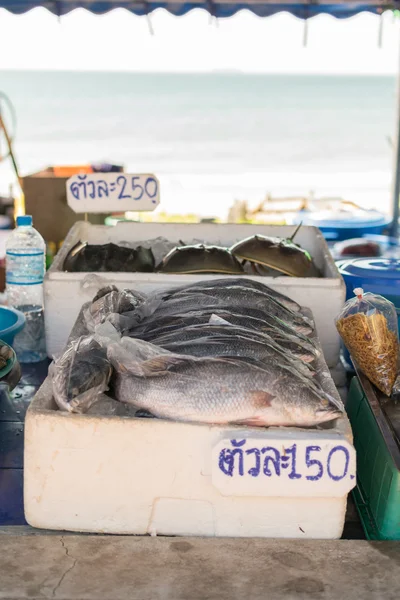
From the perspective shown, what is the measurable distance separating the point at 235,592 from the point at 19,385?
1365 mm

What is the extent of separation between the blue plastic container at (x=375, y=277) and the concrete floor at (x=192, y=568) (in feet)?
4.03

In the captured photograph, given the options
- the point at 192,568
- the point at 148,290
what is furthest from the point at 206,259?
the point at 192,568

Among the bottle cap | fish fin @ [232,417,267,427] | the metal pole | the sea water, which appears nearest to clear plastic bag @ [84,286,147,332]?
fish fin @ [232,417,267,427]

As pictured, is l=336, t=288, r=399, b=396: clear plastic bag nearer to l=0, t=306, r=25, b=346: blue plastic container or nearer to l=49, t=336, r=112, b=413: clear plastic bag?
l=49, t=336, r=112, b=413: clear plastic bag

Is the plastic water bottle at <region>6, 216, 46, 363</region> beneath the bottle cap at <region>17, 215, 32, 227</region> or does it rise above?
beneath

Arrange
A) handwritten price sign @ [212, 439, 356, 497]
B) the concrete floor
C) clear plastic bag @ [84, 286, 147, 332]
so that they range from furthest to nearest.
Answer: clear plastic bag @ [84, 286, 147, 332] → handwritten price sign @ [212, 439, 356, 497] → the concrete floor

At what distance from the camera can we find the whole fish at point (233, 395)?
1.55 m

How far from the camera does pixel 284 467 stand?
1514 millimetres

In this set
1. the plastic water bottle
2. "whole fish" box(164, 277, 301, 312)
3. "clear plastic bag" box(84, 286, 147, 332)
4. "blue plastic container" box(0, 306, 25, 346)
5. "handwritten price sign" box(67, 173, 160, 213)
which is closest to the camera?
"clear plastic bag" box(84, 286, 147, 332)

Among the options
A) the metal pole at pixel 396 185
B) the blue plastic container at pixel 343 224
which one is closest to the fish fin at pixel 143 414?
the blue plastic container at pixel 343 224

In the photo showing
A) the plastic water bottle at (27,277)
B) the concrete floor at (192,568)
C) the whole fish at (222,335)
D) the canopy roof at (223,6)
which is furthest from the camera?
the canopy roof at (223,6)

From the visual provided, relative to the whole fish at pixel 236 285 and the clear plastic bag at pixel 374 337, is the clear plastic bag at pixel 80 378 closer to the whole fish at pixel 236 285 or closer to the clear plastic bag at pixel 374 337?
the whole fish at pixel 236 285

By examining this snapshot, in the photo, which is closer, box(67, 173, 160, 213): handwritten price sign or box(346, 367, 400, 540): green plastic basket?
box(346, 367, 400, 540): green plastic basket

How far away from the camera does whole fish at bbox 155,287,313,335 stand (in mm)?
2031
